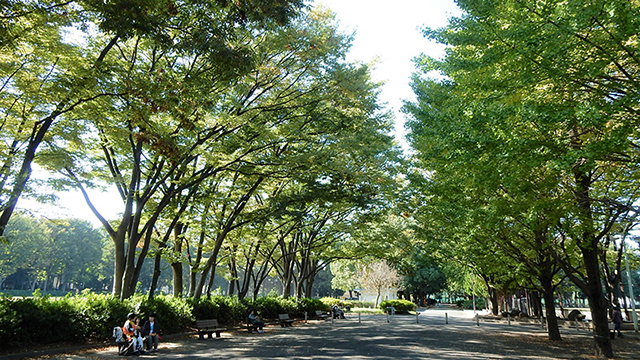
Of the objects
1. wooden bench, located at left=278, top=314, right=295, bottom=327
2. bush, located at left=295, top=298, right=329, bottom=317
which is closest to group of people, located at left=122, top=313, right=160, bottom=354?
wooden bench, located at left=278, top=314, right=295, bottom=327

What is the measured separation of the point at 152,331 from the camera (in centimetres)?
1220

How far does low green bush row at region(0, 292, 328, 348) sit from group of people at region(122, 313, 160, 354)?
4.11 feet

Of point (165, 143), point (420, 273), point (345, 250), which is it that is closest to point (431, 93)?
point (165, 143)

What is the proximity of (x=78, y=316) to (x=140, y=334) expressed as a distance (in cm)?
209

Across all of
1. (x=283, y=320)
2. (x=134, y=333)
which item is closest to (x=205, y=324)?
(x=134, y=333)

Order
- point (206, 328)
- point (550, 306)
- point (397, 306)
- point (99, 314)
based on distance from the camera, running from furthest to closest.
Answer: point (397, 306) → point (550, 306) → point (206, 328) → point (99, 314)

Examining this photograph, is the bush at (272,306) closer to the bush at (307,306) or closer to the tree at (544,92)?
the bush at (307,306)

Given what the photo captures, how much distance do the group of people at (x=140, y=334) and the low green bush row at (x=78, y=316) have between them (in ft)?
4.11

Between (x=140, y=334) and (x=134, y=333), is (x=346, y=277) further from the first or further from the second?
(x=134, y=333)

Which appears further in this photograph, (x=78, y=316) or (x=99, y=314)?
(x=99, y=314)

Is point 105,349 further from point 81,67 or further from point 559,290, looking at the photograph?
point 559,290

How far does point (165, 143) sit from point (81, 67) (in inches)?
104

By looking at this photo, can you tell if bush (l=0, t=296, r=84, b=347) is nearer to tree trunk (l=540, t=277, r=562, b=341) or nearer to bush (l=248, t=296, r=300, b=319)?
bush (l=248, t=296, r=300, b=319)

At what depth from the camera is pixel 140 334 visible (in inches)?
452
